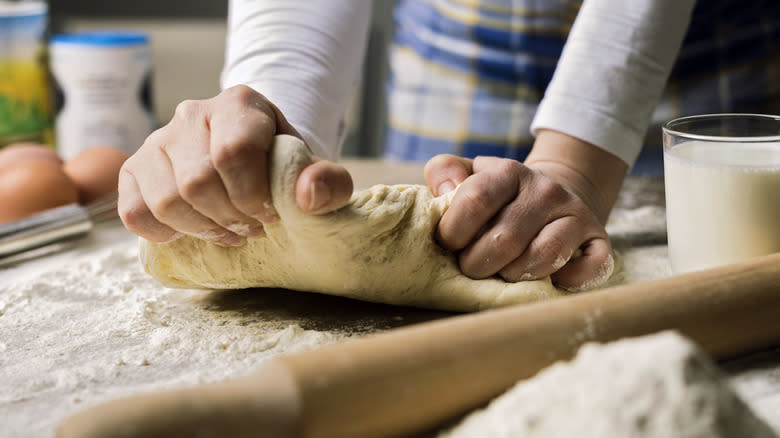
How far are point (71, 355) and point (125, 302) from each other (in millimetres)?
154

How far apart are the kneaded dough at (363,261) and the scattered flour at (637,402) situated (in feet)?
0.91

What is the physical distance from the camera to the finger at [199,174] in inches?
28.8

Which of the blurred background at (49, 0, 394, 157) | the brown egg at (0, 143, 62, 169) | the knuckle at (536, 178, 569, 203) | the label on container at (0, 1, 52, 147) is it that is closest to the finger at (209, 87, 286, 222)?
the knuckle at (536, 178, 569, 203)

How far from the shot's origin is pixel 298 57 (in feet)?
3.57

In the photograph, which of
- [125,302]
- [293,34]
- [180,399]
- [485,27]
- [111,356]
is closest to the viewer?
[180,399]

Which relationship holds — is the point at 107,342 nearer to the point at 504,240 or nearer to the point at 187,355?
the point at 187,355

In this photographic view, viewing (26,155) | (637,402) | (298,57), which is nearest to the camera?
(637,402)

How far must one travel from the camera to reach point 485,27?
1515 millimetres

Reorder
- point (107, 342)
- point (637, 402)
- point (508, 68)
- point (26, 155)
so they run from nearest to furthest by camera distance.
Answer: point (637, 402), point (107, 342), point (26, 155), point (508, 68)

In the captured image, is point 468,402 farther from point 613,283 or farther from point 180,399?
point 613,283

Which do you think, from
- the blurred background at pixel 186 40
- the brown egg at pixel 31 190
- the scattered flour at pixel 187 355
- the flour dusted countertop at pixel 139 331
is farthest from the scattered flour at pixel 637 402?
the blurred background at pixel 186 40

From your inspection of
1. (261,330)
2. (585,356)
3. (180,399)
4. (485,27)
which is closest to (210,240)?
(261,330)

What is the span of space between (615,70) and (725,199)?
26 centimetres

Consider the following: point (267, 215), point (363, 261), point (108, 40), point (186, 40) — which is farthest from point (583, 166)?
point (186, 40)
